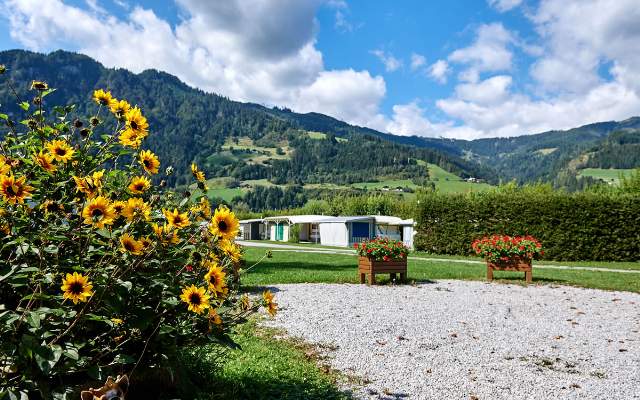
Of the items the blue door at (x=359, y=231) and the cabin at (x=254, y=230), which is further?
the cabin at (x=254, y=230)

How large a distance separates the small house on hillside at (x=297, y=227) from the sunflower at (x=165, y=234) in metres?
37.6

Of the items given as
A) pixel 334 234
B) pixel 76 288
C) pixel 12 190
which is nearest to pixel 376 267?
pixel 76 288

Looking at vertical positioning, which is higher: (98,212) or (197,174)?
(197,174)

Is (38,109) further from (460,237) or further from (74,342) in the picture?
(460,237)

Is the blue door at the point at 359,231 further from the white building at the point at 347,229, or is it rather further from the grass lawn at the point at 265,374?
the grass lawn at the point at 265,374

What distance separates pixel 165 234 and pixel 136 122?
63 centimetres

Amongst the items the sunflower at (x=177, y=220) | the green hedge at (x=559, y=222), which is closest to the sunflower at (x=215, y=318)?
the sunflower at (x=177, y=220)

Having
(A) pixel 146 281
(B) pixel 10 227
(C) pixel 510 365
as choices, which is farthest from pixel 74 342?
(C) pixel 510 365

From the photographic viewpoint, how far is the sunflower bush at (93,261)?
1903 millimetres

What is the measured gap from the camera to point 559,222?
21.0 metres

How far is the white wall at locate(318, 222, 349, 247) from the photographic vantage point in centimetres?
3797

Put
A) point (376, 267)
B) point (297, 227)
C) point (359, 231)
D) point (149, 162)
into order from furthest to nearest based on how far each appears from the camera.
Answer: point (297, 227) < point (359, 231) < point (376, 267) < point (149, 162)

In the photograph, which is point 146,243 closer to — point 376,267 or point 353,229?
point 376,267

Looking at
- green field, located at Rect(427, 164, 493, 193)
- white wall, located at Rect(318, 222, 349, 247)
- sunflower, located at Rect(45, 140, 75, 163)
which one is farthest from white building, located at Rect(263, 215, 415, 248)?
green field, located at Rect(427, 164, 493, 193)
